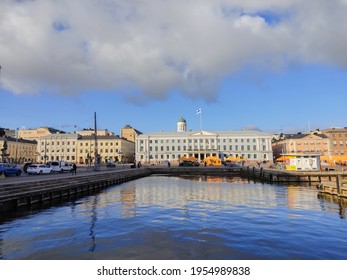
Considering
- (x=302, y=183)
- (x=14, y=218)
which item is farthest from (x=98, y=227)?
(x=302, y=183)

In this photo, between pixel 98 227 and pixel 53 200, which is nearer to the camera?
pixel 98 227

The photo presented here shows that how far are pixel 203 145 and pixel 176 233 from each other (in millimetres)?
130952

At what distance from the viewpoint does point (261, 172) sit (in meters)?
58.8

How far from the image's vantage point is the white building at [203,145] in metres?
142

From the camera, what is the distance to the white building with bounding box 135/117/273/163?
5576 inches

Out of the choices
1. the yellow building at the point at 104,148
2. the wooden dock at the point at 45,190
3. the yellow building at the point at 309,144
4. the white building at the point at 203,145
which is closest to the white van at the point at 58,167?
the wooden dock at the point at 45,190

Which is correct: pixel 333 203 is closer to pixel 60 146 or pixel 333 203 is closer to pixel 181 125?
pixel 60 146

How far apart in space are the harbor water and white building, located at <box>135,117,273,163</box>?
120 metres

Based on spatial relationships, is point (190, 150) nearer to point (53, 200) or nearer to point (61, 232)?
point (53, 200)

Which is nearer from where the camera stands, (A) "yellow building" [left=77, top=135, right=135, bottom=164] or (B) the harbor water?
(B) the harbor water

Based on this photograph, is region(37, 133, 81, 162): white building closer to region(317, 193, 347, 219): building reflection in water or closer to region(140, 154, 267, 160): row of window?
region(140, 154, 267, 160): row of window

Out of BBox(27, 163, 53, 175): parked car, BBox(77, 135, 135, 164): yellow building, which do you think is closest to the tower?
BBox(77, 135, 135, 164): yellow building
